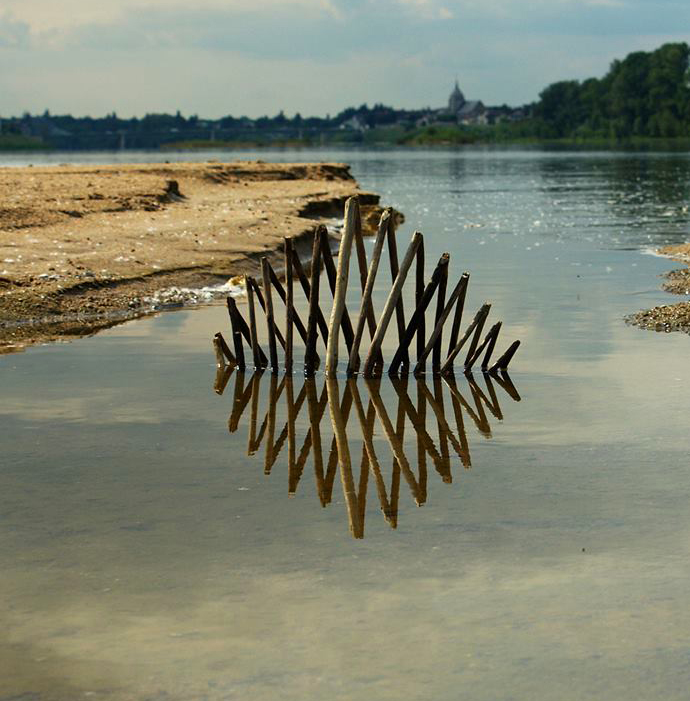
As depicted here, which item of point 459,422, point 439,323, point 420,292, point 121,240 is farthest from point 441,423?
point 121,240

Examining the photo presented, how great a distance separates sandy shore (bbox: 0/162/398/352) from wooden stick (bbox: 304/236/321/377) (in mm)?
4607

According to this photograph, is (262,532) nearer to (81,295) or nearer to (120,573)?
(120,573)

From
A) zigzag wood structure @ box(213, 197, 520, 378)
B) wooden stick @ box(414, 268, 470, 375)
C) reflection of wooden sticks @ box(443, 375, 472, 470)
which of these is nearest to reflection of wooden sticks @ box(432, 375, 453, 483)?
reflection of wooden sticks @ box(443, 375, 472, 470)

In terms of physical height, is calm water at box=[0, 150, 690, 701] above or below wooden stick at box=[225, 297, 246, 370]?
below

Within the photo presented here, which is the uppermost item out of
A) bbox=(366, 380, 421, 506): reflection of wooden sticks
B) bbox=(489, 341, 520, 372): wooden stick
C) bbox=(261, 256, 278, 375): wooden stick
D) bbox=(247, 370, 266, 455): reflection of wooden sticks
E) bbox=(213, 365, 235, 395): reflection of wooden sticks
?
bbox=(261, 256, 278, 375): wooden stick

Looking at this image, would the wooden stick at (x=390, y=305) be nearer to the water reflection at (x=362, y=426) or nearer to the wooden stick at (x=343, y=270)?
the water reflection at (x=362, y=426)

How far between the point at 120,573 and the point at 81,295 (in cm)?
1370

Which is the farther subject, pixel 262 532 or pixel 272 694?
pixel 262 532

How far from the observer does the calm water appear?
6.85 metres

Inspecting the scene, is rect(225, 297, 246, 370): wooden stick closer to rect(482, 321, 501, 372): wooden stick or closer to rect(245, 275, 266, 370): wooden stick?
rect(245, 275, 266, 370): wooden stick

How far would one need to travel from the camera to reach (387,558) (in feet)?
27.9

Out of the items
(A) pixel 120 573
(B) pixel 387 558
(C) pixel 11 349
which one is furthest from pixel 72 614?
(C) pixel 11 349

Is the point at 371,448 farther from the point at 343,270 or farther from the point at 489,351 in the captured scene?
the point at 489,351

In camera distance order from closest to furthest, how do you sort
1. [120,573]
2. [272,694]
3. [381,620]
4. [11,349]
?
[272,694] < [381,620] < [120,573] < [11,349]
